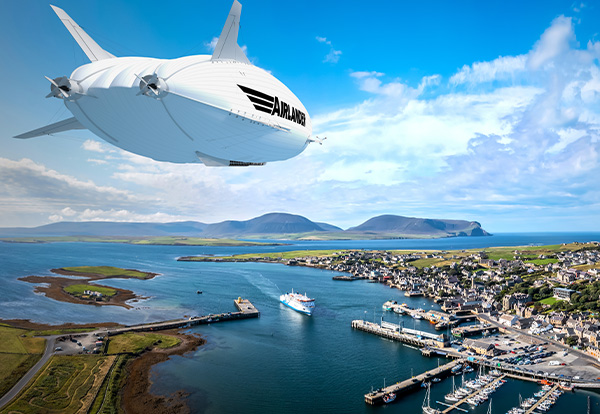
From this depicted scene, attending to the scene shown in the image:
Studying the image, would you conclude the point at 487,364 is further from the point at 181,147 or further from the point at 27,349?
the point at 27,349

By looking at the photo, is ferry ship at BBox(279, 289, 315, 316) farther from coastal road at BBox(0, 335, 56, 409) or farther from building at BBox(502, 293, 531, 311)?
coastal road at BBox(0, 335, 56, 409)

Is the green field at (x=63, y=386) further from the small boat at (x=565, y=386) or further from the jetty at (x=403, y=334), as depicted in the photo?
the small boat at (x=565, y=386)

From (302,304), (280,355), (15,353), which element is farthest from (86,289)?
(280,355)

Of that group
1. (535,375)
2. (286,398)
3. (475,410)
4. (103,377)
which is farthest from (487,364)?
(103,377)

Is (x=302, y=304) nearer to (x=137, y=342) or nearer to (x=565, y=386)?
(x=137, y=342)

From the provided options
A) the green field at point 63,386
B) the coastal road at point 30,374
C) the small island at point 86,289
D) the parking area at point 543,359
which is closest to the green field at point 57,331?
the coastal road at point 30,374

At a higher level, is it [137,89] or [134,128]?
[137,89]
